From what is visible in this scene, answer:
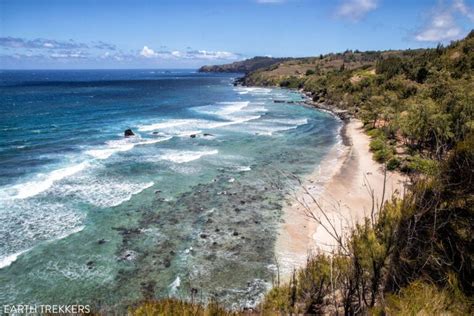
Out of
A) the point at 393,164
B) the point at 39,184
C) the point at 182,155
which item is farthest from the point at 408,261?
the point at 182,155

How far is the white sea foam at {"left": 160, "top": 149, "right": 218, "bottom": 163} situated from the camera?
4256 centimetres

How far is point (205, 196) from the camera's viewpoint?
1234 inches

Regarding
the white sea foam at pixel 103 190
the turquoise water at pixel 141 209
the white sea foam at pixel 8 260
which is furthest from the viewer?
the white sea foam at pixel 103 190

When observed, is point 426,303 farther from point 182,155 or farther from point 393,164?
point 182,155

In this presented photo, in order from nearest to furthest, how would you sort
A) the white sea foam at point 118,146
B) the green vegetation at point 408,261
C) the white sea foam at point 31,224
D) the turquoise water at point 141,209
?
the green vegetation at point 408,261
the turquoise water at point 141,209
the white sea foam at point 31,224
the white sea foam at point 118,146

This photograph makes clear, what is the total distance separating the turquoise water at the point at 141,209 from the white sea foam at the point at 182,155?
132 millimetres

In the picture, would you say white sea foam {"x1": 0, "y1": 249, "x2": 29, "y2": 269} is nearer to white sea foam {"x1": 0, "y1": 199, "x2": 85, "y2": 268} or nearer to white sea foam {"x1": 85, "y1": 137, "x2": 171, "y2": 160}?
white sea foam {"x1": 0, "y1": 199, "x2": 85, "y2": 268}

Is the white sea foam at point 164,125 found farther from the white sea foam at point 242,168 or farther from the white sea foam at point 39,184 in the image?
the white sea foam at point 242,168

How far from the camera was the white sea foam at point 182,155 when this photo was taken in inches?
1676

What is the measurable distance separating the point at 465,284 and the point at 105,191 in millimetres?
28631

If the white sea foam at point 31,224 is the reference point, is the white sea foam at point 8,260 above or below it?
below

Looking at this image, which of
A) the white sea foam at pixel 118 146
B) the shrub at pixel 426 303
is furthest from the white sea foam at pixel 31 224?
the shrub at pixel 426 303

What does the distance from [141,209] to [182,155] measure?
54.0 ft

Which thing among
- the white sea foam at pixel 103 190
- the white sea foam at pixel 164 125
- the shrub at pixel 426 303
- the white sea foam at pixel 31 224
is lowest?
the white sea foam at pixel 31 224
